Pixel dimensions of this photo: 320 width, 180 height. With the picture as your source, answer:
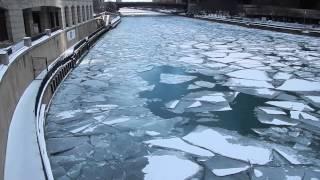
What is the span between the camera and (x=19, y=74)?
9867 mm

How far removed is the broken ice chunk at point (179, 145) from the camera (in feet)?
23.7

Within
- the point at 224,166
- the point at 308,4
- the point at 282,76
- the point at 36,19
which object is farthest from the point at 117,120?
the point at 308,4

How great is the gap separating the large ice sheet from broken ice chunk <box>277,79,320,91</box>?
460 cm

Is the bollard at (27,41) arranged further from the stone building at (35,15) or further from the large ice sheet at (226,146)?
the large ice sheet at (226,146)

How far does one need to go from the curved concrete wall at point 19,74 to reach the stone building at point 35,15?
57.6 inches

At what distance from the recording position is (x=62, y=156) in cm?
714

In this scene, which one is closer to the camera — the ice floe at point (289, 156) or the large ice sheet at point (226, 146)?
the ice floe at point (289, 156)

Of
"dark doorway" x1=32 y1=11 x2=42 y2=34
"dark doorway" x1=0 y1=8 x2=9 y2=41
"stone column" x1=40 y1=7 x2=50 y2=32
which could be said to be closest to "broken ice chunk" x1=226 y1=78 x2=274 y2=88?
"dark doorway" x1=0 y1=8 x2=9 y2=41

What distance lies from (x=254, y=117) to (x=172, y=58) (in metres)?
8.91

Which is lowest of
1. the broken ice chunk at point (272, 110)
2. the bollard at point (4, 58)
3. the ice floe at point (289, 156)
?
the ice floe at point (289, 156)

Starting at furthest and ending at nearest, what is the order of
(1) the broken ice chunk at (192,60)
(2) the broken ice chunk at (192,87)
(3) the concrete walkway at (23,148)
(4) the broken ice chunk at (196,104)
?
(1) the broken ice chunk at (192,60)
(2) the broken ice chunk at (192,87)
(4) the broken ice chunk at (196,104)
(3) the concrete walkway at (23,148)

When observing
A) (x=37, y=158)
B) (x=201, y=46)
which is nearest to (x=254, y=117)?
(x=37, y=158)

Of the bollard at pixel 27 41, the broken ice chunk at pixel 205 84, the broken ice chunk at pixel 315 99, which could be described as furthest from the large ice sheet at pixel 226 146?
the bollard at pixel 27 41

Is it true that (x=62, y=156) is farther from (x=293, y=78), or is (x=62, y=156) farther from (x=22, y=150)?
(x=293, y=78)
